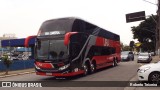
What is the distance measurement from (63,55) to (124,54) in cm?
3424

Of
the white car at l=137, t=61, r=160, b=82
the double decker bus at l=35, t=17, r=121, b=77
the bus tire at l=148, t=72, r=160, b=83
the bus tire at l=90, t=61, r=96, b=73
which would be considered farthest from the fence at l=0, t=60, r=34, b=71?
the bus tire at l=148, t=72, r=160, b=83

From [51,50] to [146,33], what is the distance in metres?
77.0

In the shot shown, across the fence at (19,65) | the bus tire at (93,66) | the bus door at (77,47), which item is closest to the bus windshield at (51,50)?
the bus door at (77,47)

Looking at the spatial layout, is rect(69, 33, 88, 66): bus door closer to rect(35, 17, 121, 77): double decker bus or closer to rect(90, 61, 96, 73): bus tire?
rect(35, 17, 121, 77): double decker bus

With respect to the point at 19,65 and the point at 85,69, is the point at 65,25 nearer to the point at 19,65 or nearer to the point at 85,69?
the point at 85,69

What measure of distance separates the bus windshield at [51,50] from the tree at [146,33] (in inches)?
2932

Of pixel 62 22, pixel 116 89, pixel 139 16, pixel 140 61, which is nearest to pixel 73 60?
pixel 62 22

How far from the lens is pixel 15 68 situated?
29812 mm

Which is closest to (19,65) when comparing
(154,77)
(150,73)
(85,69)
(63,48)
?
(85,69)

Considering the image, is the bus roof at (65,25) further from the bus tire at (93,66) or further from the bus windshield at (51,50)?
the bus tire at (93,66)

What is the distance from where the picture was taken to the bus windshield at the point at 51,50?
648 inches

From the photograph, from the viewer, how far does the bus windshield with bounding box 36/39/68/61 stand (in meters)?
16.5

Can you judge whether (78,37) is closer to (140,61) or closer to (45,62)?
(45,62)

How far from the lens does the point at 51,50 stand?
54.5ft
